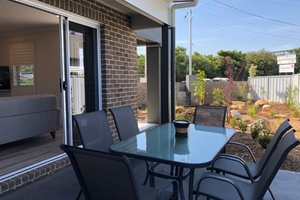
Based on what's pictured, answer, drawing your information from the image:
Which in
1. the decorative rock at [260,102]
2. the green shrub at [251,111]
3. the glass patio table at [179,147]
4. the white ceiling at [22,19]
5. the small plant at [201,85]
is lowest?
the green shrub at [251,111]

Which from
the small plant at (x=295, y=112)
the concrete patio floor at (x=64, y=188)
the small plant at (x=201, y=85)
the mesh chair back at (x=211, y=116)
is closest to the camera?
the concrete patio floor at (x=64, y=188)

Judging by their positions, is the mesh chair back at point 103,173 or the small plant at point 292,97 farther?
the small plant at point 292,97

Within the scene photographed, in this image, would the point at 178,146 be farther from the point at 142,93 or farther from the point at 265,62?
the point at 265,62

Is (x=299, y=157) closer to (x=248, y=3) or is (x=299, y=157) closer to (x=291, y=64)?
(x=291, y=64)

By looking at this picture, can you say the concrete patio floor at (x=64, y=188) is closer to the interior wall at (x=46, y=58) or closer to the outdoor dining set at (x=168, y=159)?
the outdoor dining set at (x=168, y=159)

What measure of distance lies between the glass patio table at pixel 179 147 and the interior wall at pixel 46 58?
4.73m

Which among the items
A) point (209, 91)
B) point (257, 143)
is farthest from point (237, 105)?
point (257, 143)

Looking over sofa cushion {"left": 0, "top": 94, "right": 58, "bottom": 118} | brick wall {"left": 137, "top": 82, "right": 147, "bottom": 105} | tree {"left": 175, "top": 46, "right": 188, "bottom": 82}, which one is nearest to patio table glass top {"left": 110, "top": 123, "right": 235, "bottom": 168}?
sofa cushion {"left": 0, "top": 94, "right": 58, "bottom": 118}

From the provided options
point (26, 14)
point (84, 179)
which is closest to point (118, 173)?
point (84, 179)

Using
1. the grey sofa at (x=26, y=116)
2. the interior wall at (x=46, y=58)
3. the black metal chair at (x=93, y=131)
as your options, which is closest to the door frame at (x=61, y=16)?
the grey sofa at (x=26, y=116)

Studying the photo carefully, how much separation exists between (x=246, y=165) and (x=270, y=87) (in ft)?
22.9

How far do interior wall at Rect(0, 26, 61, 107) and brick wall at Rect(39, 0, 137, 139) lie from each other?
2.62 m

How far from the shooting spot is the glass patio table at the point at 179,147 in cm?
181

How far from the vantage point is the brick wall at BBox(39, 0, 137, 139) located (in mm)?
3795
